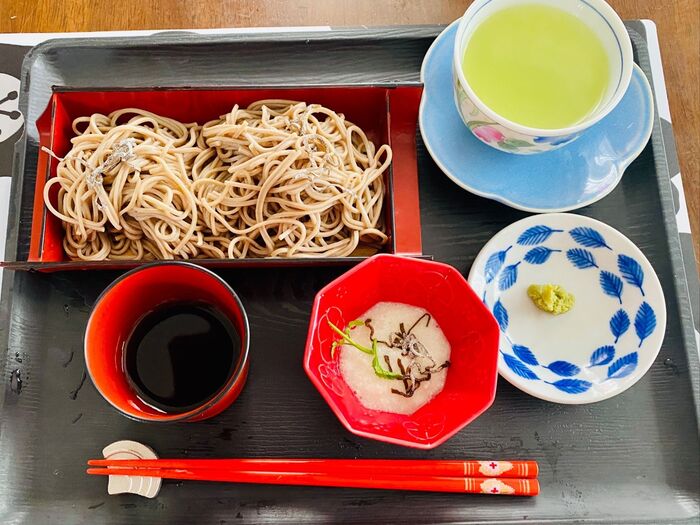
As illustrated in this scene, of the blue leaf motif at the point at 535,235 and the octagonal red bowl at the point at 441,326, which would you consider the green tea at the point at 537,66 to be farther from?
the octagonal red bowl at the point at 441,326

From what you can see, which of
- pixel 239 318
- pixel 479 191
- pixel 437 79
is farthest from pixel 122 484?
pixel 437 79

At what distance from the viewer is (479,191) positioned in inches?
46.0

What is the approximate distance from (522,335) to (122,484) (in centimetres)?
75

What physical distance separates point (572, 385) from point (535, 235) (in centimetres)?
28

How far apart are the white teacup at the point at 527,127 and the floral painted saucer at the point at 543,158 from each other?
0.17 feet

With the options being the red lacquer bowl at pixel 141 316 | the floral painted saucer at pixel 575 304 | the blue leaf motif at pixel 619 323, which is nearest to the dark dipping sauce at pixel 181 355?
the red lacquer bowl at pixel 141 316

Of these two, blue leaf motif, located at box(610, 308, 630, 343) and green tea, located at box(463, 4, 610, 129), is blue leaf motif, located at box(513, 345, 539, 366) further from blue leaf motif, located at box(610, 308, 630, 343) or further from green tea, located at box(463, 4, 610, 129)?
green tea, located at box(463, 4, 610, 129)

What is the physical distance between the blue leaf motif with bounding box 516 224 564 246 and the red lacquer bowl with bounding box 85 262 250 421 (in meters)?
0.54

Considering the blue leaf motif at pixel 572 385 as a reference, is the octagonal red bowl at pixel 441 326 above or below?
above

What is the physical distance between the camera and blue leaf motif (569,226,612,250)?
1.16 m

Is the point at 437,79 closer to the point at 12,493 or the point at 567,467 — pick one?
the point at 567,467

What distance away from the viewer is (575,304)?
1162 millimetres

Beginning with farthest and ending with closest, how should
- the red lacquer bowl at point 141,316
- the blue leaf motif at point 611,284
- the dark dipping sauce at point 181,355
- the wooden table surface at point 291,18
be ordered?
the wooden table surface at point 291,18 < the blue leaf motif at point 611,284 < the dark dipping sauce at point 181,355 < the red lacquer bowl at point 141,316

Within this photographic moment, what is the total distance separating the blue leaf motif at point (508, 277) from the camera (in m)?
1.17
